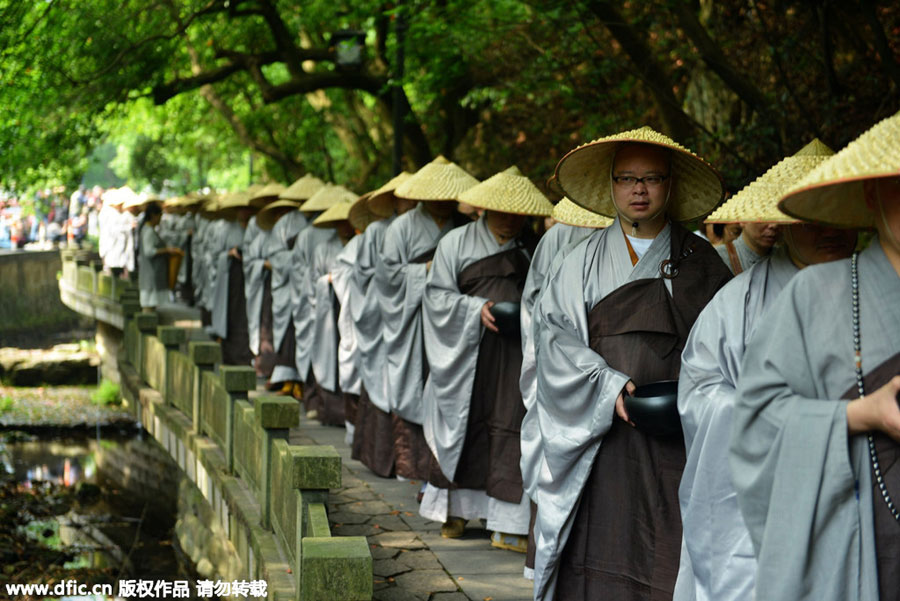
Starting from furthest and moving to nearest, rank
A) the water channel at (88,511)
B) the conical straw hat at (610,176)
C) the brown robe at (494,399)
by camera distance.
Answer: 1. the water channel at (88,511)
2. the brown robe at (494,399)
3. the conical straw hat at (610,176)

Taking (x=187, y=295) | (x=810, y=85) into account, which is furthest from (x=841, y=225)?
(x=187, y=295)

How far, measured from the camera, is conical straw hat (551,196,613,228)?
20.4ft

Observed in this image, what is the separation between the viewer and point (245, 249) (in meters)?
14.7

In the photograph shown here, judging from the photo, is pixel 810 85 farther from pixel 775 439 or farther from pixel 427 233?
pixel 775 439

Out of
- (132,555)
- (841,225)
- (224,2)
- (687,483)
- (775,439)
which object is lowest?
(132,555)

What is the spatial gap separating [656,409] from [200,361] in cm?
608

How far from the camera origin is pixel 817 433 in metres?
2.89

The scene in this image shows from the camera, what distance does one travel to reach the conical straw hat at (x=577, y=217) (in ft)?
20.4

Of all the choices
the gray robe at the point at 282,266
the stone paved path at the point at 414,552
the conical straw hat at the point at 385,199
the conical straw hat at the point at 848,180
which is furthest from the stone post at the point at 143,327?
the conical straw hat at the point at 848,180

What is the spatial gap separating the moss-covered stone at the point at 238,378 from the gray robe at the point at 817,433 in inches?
211

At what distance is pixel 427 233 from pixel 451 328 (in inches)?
61.0

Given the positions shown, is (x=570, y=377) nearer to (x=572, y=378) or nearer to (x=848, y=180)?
(x=572, y=378)

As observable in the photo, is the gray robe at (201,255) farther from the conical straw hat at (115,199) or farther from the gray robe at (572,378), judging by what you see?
the gray robe at (572,378)

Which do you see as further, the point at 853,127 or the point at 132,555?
the point at 132,555
